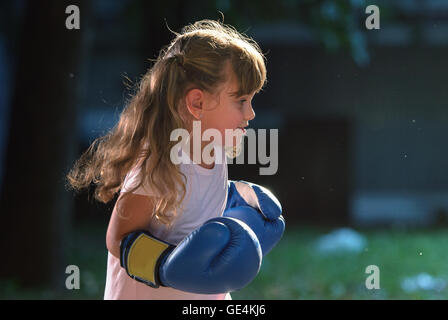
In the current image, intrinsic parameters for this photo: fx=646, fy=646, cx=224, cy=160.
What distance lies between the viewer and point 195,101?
181cm

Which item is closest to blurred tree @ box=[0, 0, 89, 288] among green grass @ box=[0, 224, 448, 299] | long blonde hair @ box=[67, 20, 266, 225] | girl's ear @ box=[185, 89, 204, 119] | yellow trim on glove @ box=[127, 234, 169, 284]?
green grass @ box=[0, 224, 448, 299]

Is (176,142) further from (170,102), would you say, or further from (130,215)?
(130,215)

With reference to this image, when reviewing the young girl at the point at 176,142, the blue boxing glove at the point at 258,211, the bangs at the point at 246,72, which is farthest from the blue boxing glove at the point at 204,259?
the bangs at the point at 246,72

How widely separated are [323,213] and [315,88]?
1.61 metres

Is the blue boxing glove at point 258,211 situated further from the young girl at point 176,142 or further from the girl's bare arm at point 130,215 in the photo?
the girl's bare arm at point 130,215

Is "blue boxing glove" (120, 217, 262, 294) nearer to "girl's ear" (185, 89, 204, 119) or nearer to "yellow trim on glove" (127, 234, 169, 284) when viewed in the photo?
"yellow trim on glove" (127, 234, 169, 284)

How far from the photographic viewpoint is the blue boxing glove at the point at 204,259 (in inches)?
63.0

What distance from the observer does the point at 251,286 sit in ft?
14.2

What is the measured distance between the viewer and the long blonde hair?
1769 mm

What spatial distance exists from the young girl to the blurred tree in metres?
2.13

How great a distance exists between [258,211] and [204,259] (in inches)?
16.7

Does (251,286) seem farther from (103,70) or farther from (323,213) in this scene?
(103,70)

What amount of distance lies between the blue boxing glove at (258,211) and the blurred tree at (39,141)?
2124 millimetres
